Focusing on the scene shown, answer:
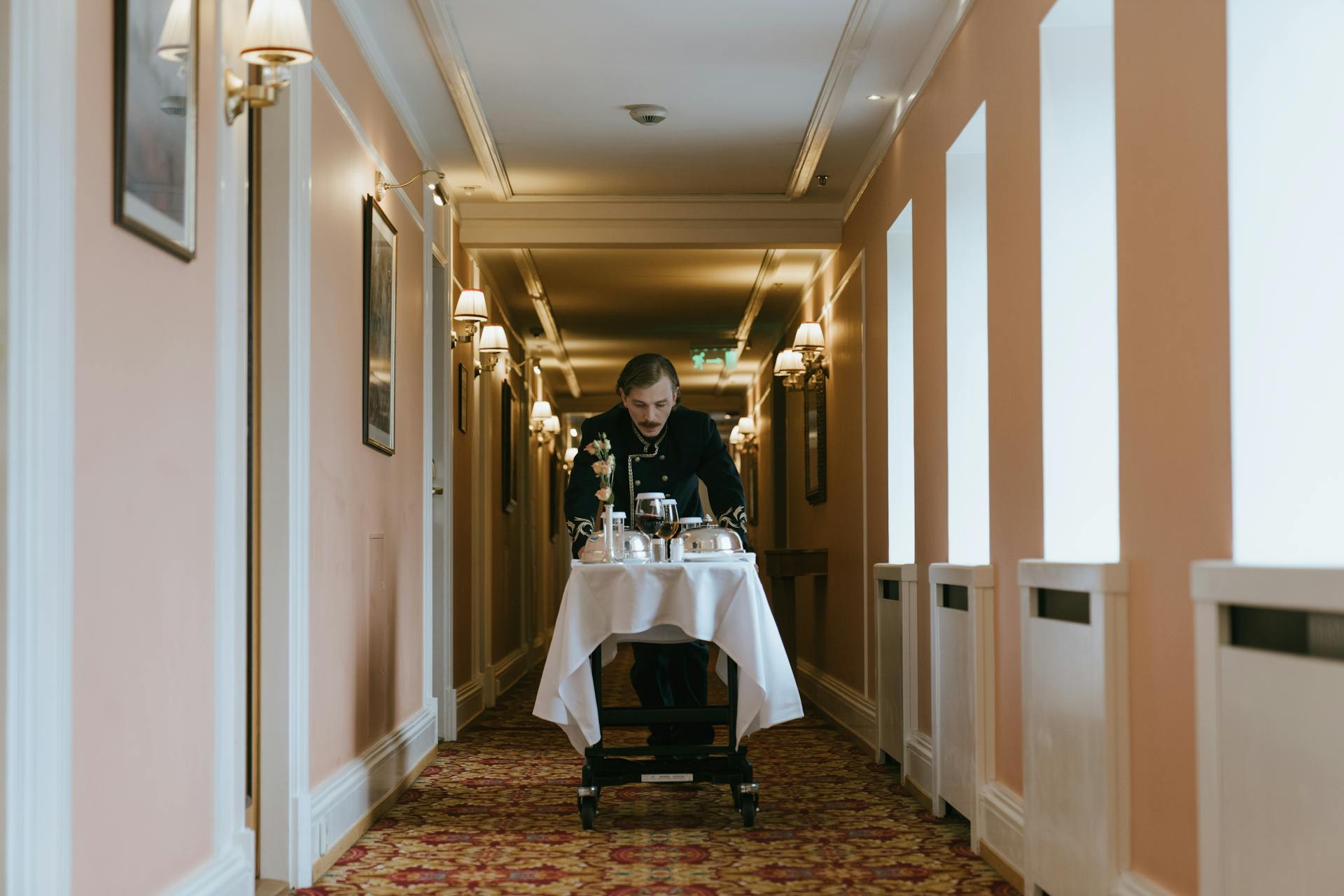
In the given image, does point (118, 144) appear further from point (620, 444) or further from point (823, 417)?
point (823, 417)

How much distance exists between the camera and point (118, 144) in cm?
225

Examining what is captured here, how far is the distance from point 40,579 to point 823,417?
251 inches

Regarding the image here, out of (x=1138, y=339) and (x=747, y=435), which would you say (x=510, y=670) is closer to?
(x=747, y=435)

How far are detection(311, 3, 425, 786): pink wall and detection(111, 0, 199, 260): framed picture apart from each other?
1.11 meters

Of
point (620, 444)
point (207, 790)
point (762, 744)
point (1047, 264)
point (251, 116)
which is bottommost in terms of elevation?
point (762, 744)

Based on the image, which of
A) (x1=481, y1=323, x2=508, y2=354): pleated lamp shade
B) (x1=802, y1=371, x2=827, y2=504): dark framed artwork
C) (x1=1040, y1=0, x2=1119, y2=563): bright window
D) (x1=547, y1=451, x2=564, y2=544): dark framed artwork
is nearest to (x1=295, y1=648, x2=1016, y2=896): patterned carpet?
(x1=1040, y1=0, x2=1119, y2=563): bright window

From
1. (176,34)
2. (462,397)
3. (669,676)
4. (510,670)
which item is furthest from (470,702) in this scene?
(176,34)

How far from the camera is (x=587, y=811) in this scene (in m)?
4.09

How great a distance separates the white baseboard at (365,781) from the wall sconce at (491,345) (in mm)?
2451

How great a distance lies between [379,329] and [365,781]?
63.2 inches

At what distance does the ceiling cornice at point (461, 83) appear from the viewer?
4434 millimetres

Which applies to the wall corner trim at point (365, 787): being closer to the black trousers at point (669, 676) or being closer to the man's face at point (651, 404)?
the black trousers at point (669, 676)

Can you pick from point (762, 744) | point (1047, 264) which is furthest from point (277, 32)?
point (762, 744)

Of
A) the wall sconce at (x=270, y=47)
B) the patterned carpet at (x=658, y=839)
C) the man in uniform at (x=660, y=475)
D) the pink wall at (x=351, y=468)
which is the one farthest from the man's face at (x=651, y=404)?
the wall sconce at (x=270, y=47)
